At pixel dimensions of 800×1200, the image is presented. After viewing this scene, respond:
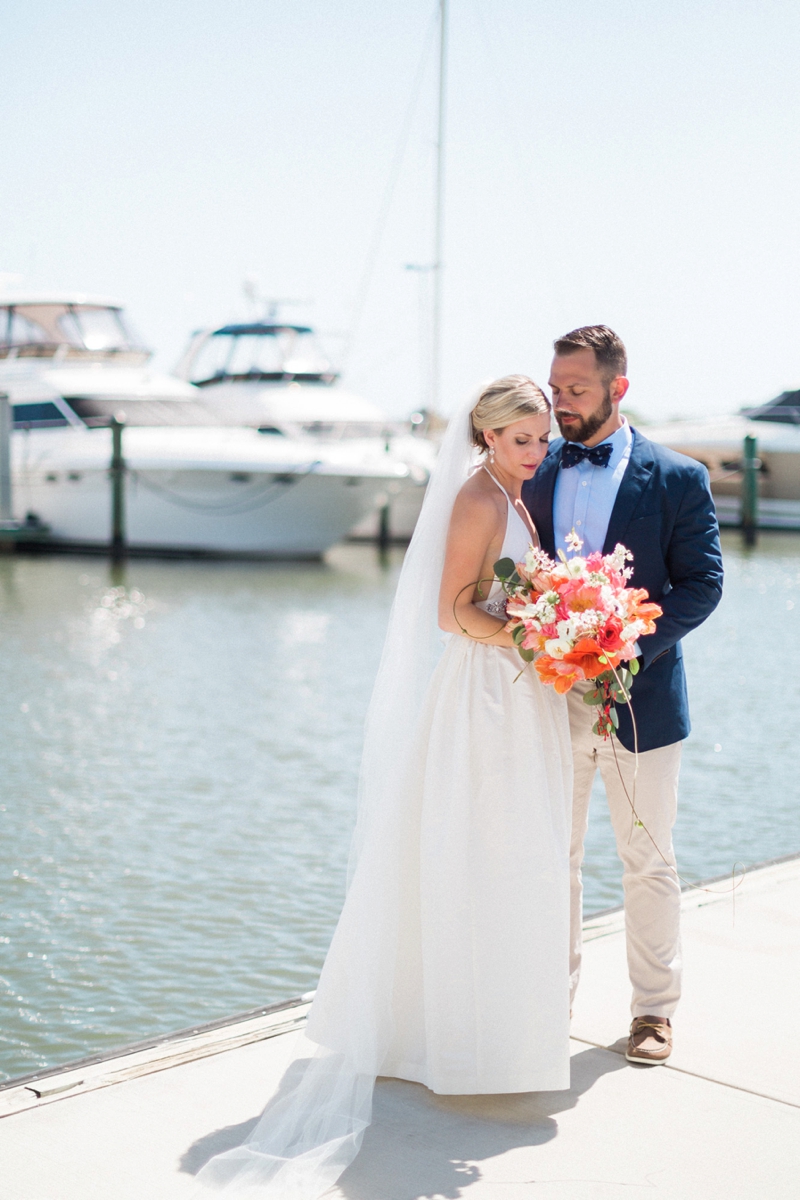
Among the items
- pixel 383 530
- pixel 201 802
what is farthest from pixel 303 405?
pixel 201 802

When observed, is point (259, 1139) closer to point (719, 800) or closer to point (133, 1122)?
point (133, 1122)

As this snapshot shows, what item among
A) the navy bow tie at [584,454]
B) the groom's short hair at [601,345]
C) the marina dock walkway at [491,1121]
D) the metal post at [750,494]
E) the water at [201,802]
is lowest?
the metal post at [750,494]

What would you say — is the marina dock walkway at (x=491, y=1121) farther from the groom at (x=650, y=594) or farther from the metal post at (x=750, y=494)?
the metal post at (x=750, y=494)

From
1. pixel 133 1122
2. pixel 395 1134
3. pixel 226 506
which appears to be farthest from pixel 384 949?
pixel 226 506

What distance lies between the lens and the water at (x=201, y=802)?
543cm

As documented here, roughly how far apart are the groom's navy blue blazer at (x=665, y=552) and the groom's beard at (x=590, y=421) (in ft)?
0.41

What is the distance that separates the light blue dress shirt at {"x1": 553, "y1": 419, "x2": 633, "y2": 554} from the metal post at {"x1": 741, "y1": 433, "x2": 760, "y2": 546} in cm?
2517

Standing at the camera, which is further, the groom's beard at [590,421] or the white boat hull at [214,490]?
the white boat hull at [214,490]

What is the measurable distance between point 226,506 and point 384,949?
2183cm

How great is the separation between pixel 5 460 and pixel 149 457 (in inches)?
108

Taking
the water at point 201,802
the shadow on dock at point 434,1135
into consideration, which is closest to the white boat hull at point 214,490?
the water at point 201,802

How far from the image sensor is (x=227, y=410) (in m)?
28.1

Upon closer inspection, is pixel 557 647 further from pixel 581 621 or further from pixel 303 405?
pixel 303 405

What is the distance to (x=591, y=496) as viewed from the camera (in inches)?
141
